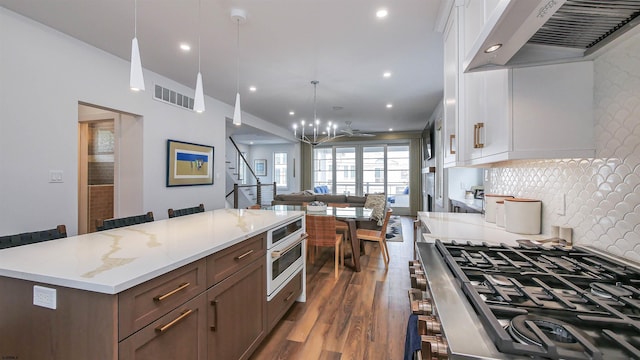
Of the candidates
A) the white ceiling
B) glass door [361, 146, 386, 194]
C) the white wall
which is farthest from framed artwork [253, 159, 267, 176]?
the white wall

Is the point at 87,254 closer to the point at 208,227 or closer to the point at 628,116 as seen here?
the point at 208,227

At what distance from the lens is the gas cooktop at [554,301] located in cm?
53

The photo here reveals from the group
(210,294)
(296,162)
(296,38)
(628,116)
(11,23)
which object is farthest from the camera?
(296,162)

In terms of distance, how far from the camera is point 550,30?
1032mm

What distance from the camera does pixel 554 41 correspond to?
3.70 feet

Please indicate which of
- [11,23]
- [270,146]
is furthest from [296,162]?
[11,23]

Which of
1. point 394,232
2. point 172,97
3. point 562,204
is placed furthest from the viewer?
point 394,232

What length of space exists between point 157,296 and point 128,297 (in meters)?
0.13

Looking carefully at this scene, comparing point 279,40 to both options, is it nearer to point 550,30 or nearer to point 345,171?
point 550,30

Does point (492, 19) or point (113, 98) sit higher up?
point (113, 98)

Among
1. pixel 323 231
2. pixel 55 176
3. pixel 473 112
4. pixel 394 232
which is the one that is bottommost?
pixel 394 232

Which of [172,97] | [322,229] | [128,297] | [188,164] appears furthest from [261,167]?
[128,297]

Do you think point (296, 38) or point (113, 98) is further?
point (113, 98)

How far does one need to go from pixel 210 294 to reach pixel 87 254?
561mm
